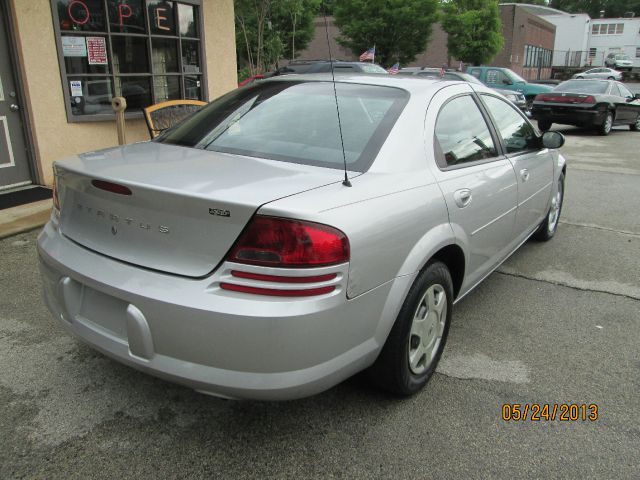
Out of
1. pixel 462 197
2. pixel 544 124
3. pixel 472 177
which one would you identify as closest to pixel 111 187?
pixel 462 197

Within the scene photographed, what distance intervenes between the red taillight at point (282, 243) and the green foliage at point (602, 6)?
112 meters

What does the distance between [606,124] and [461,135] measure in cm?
1421

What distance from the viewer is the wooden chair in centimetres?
594

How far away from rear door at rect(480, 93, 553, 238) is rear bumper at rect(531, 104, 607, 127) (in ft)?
37.7

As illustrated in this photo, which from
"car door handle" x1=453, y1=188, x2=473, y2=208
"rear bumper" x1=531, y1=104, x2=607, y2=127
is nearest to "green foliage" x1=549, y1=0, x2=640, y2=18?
"rear bumper" x1=531, y1=104, x2=607, y2=127

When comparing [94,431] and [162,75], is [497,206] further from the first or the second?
[162,75]

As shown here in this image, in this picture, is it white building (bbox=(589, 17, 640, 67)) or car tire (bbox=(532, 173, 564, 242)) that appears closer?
car tire (bbox=(532, 173, 564, 242))

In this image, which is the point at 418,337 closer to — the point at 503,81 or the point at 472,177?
the point at 472,177

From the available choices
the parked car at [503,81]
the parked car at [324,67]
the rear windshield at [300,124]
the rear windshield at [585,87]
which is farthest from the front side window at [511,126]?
the parked car at [503,81]

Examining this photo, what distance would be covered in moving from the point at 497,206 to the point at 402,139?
1074mm

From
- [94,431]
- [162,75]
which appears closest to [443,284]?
[94,431]

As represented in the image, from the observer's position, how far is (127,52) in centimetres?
735
